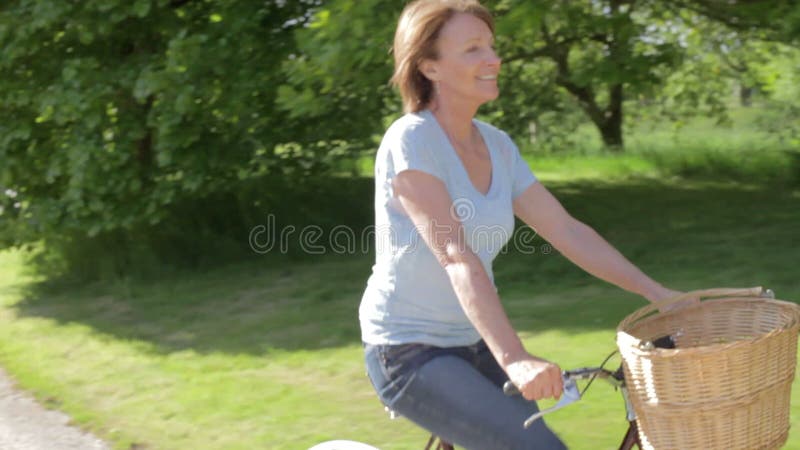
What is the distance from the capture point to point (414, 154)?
282 cm

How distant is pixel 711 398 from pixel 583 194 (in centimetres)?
1187

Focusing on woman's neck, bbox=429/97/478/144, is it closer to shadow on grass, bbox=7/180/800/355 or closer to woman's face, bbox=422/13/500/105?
woman's face, bbox=422/13/500/105

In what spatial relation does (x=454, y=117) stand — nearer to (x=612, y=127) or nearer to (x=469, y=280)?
(x=469, y=280)

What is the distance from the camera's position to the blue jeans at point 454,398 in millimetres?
2688

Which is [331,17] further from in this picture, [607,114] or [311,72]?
[607,114]

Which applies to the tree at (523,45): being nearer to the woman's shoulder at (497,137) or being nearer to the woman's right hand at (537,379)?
the woman's shoulder at (497,137)

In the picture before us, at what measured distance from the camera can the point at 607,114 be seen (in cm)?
1709

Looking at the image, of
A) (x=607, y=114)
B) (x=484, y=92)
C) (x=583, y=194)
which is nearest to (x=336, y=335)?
(x=484, y=92)

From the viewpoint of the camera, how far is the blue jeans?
2.69 metres

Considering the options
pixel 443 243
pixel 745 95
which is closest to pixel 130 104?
pixel 443 243

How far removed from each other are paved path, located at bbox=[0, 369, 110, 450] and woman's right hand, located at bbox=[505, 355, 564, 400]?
392cm

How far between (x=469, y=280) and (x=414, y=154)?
13.3 inches

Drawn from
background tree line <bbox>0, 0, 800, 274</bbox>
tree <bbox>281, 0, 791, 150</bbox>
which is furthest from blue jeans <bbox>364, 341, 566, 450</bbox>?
background tree line <bbox>0, 0, 800, 274</bbox>

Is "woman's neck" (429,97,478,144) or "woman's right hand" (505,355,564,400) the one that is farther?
"woman's neck" (429,97,478,144)
